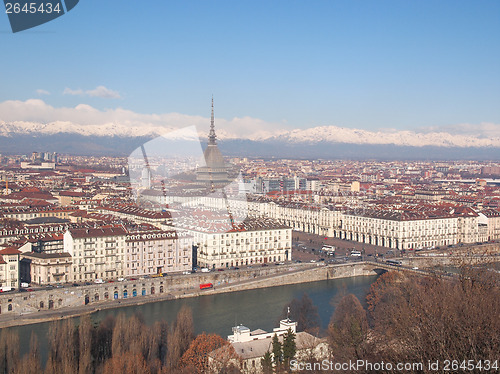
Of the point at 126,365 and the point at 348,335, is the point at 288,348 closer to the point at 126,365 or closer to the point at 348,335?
the point at 348,335

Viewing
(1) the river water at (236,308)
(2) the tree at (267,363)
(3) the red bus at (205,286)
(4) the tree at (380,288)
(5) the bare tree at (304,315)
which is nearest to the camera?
(2) the tree at (267,363)

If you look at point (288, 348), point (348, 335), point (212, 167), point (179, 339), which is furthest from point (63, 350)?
point (212, 167)

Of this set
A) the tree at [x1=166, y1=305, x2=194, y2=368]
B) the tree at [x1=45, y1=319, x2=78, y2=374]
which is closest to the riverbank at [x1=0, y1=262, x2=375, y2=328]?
the tree at [x1=45, y1=319, x2=78, y2=374]

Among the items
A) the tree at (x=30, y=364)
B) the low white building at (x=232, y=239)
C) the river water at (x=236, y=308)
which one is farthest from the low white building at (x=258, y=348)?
the low white building at (x=232, y=239)

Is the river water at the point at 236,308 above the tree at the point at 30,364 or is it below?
below

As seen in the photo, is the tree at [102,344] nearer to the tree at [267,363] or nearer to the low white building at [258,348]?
the low white building at [258,348]

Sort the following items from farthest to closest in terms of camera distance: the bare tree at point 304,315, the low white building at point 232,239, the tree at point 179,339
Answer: the low white building at point 232,239 < the bare tree at point 304,315 < the tree at point 179,339
